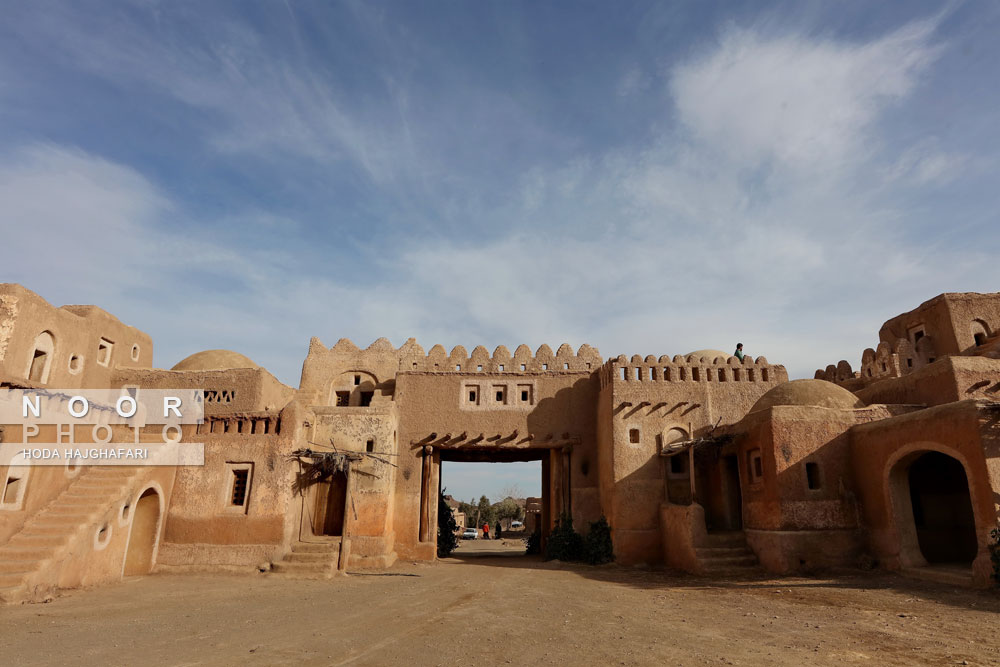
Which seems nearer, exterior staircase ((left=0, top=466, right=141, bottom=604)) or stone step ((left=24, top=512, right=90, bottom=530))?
exterior staircase ((left=0, top=466, right=141, bottom=604))

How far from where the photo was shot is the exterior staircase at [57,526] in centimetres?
1252

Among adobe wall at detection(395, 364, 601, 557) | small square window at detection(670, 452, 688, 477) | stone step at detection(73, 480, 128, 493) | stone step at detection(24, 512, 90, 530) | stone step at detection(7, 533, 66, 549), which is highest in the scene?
adobe wall at detection(395, 364, 601, 557)

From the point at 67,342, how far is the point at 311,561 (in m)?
11.5

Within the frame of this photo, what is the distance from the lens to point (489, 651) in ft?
27.3

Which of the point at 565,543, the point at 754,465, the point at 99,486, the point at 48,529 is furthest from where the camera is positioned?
the point at 565,543

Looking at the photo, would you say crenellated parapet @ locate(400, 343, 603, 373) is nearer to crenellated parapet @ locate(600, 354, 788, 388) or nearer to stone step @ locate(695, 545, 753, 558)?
crenellated parapet @ locate(600, 354, 788, 388)

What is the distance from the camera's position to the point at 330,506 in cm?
2139

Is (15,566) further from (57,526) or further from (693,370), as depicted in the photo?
(693,370)

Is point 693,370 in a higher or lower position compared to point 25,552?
higher

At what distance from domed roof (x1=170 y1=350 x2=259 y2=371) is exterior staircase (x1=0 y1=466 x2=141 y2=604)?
9.24 metres

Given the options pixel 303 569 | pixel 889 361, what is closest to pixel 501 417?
pixel 303 569

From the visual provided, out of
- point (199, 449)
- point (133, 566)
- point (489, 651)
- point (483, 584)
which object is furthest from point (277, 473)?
point (489, 651)

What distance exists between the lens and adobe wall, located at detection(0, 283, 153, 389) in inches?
696

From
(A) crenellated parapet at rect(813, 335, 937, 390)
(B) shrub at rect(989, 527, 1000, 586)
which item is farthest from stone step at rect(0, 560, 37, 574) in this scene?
(A) crenellated parapet at rect(813, 335, 937, 390)
